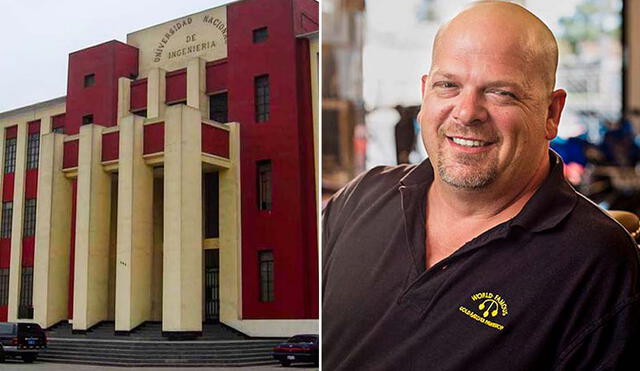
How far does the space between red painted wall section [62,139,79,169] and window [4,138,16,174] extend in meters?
0.25

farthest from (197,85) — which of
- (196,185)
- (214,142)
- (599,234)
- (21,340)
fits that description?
(599,234)

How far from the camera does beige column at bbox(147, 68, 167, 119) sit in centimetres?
252

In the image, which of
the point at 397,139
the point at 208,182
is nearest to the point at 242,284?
the point at 208,182

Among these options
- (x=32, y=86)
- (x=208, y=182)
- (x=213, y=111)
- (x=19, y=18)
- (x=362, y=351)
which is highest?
(x=19, y=18)

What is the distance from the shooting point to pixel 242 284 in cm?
246

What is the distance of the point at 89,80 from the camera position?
2682 millimetres

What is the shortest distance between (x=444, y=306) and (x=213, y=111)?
1051mm

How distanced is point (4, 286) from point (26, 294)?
111 millimetres

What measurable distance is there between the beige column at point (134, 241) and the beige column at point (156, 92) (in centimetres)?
14

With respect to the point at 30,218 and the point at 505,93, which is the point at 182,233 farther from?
the point at 505,93

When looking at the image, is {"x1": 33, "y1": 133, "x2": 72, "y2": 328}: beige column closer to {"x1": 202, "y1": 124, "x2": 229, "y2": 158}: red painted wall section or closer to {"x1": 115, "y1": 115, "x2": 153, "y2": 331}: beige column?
{"x1": 115, "y1": 115, "x2": 153, "y2": 331}: beige column

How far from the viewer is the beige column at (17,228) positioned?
8.87 feet

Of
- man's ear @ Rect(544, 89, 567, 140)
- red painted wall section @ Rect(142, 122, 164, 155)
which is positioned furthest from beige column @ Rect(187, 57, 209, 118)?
man's ear @ Rect(544, 89, 567, 140)

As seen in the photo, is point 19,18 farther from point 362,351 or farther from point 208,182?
point 362,351
